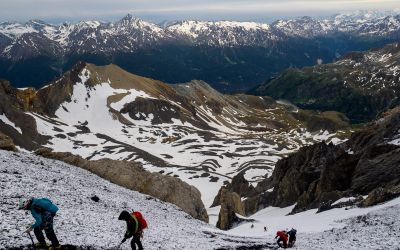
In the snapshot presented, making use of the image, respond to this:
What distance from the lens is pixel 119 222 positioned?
21938 millimetres

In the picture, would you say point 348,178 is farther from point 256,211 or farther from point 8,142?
point 8,142

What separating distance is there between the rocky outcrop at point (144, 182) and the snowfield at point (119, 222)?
5.55 m

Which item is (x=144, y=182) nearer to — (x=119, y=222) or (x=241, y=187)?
(x=119, y=222)

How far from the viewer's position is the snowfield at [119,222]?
664 inches

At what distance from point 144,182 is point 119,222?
682 inches

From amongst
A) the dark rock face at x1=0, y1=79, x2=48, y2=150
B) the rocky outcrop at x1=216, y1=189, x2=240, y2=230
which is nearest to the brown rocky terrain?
the dark rock face at x1=0, y1=79, x2=48, y2=150

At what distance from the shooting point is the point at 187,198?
1545 inches

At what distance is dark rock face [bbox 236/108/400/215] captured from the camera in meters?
31.9

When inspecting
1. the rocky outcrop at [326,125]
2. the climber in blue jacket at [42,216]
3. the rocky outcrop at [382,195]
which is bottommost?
the climber in blue jacket at [42,216]

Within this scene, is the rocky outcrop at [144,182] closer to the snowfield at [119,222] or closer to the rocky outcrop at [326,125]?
the snowfield at [119,222]

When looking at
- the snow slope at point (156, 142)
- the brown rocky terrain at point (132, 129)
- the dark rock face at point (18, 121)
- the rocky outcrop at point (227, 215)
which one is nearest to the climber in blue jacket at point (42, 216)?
the brown rocky terrain at point (132, 129)

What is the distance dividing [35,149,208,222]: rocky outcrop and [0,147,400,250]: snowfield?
555 cm

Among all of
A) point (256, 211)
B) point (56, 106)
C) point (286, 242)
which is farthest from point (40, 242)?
point (56, 106)

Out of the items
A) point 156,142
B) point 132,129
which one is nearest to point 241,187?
point 156,142
